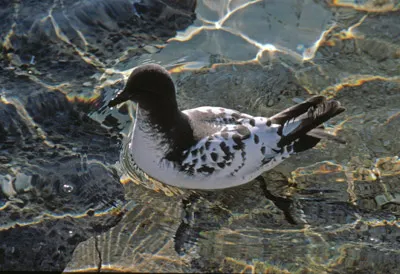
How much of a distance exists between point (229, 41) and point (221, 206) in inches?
105

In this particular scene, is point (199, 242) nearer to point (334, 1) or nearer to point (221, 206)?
point (221, 206)

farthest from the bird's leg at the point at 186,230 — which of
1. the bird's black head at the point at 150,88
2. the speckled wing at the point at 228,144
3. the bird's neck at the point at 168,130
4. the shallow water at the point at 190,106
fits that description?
the bird's black head at the point at 150,88

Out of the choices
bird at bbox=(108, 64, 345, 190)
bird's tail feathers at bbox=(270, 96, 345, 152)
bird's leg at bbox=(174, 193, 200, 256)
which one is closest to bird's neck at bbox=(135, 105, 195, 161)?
bird at bbox=(108, 64, 345, 190)

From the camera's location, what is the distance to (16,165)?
Answer: 6113mm

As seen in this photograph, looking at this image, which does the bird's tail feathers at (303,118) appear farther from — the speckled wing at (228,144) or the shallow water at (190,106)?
the shallow water at (190,106)

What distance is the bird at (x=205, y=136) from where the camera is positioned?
563 centimetres

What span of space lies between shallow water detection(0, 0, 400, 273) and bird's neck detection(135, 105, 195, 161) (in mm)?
536

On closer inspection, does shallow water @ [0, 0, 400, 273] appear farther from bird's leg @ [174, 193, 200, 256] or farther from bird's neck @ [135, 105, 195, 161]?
bird's neck @ [135, 105, 195, 161]

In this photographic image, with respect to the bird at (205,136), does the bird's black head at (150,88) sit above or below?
above

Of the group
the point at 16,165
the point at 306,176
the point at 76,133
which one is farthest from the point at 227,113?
the point at 16,165

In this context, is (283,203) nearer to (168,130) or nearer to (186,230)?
(186,230)

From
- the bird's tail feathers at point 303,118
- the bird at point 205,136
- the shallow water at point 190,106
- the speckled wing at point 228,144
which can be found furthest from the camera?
the bird's tail feathers at point 303,118

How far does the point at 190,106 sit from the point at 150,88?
1461 mm

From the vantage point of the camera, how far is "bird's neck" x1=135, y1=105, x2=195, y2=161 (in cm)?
572
